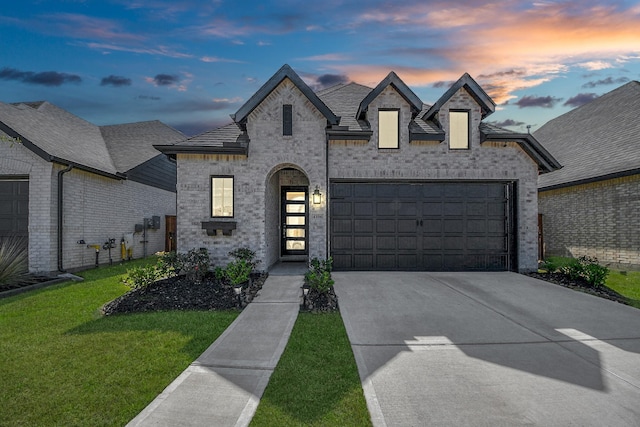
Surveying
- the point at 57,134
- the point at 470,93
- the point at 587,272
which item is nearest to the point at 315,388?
the point at 587,272

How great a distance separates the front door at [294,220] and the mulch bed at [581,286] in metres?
8.04

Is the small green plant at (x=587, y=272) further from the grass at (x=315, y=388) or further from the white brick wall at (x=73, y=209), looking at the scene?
the white brick wall at (x=73, y=209)

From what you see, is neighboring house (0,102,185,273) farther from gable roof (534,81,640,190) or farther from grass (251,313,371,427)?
gable roof (534,81,640,190)

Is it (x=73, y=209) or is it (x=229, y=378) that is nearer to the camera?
(x=229, y=378)

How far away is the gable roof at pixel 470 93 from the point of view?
10.6 meters

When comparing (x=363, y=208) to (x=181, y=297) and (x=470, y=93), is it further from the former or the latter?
(x=181, y=297)

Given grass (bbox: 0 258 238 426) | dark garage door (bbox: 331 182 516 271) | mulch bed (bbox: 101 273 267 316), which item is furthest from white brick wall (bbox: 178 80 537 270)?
grass (bbox: 0 258 238 426)

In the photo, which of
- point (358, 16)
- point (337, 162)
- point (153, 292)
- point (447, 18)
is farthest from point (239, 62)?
point (153, 292)

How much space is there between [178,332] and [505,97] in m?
13.4

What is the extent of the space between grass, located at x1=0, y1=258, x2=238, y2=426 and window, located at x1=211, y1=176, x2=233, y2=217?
3972 millimetres

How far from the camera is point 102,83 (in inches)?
758

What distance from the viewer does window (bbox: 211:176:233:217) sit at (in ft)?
33.7

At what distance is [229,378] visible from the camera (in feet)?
12.3

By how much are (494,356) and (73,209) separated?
13.6 metres
